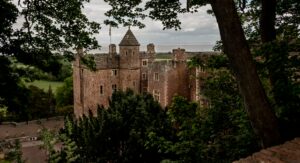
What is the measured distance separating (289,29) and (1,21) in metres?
7.21

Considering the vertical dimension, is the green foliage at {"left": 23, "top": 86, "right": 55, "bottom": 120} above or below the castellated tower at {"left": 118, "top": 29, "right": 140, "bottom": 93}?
below

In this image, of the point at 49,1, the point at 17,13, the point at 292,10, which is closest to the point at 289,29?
the point at 292,10

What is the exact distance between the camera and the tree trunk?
565cm

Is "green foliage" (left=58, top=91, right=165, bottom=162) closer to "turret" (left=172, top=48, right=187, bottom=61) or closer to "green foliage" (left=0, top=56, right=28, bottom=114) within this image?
"green foliage" (left=0, top=56, right=28, bottom=114)

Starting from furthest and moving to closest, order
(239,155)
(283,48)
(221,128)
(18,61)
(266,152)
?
(18,61), (221,128), (239,155), (283,48), (266,152)

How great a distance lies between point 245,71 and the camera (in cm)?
590

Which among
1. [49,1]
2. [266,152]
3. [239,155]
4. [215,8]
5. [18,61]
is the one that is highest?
[49,1]

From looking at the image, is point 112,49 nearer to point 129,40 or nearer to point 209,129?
point 129,40

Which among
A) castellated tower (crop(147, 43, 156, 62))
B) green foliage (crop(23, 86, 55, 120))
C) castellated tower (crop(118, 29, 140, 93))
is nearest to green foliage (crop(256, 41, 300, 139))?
castellated tower (crop(147, 43, 156, 62))

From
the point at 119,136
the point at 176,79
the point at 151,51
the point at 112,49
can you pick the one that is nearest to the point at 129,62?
the point at 112,49

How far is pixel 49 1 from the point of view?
9195 millimetres

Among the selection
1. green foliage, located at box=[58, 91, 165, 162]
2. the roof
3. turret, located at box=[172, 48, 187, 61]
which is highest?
the roof

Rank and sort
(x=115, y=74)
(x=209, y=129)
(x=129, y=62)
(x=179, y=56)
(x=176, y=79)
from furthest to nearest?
1. (x=115, y=74)
2. (x=129, y=62)
3. (x=176, y=79)
4. (x=179, y=56)
5. (x=209, y=129)

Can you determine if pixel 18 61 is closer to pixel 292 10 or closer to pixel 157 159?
pixel 292 10
